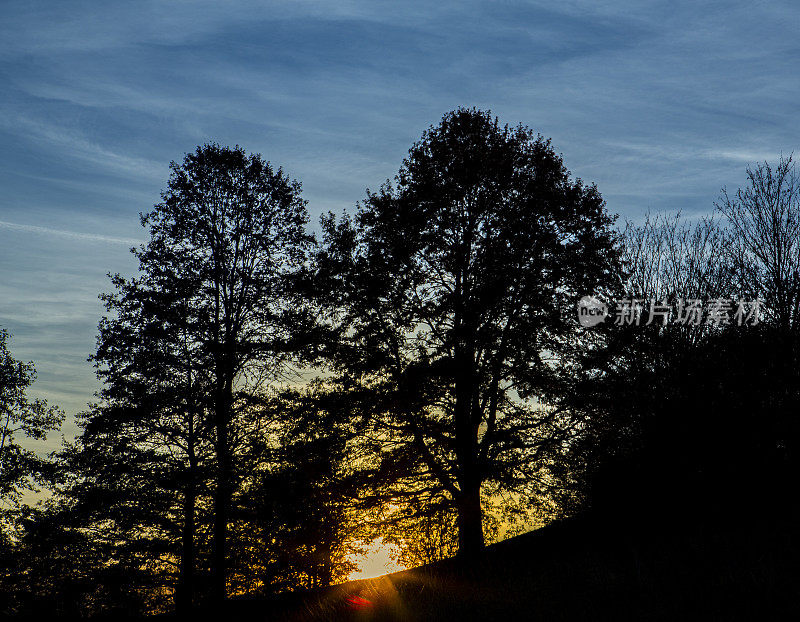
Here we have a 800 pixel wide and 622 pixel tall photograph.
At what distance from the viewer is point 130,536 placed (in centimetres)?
2103

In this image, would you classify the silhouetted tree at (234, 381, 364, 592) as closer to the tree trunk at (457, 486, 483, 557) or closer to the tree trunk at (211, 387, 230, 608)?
the tree trunk at (211, 387, 230, 608)

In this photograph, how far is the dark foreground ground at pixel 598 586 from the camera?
915 cm

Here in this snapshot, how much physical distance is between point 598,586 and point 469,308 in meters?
8.59

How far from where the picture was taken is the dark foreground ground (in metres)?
9.15

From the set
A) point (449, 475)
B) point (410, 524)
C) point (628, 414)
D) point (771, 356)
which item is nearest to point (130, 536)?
point (410, 524)

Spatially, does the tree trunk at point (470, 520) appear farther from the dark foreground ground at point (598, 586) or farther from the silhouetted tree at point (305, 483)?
the dark foreground ground at point (598, 586)

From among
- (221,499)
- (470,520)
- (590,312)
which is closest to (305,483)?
(221,499)

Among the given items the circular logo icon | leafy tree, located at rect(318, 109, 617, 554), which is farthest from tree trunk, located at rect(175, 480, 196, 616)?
the circular logo icon

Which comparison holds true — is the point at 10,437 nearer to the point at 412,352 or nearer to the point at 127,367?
the point at 127,367

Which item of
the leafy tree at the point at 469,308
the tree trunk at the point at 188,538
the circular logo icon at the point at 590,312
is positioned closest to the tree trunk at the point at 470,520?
the leafy tree at the point at 469,308

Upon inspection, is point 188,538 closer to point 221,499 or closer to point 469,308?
point 221,499

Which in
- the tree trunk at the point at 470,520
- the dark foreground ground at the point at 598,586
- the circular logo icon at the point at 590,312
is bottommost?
the dark foreground ground at the point at 598,586

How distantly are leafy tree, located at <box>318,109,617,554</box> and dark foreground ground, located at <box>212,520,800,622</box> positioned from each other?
4536 mm

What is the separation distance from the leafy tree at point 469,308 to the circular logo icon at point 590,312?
1.06 ft
